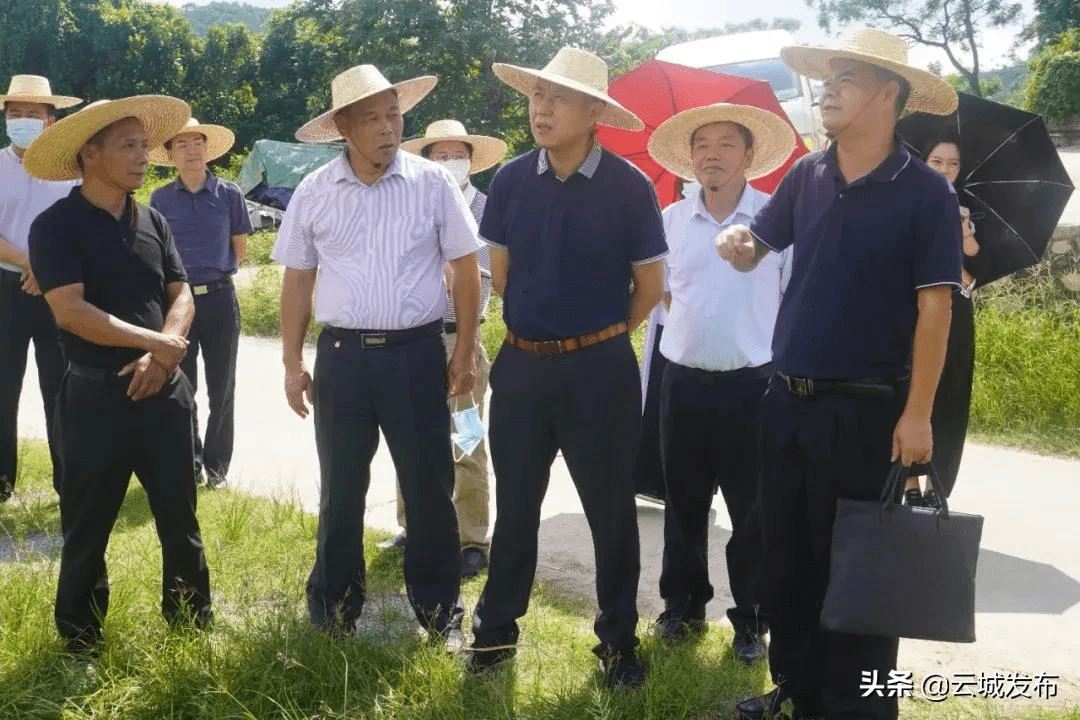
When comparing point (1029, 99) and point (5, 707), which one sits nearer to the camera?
point (5, 707)

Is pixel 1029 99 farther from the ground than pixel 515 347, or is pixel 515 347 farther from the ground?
pixel 1029 99

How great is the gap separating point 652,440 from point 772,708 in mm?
1972

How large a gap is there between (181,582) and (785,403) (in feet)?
7.31

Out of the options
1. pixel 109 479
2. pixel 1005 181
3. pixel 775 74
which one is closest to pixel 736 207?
pixel 1005 181

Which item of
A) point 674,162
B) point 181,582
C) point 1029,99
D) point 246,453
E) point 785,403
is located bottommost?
point 246,453

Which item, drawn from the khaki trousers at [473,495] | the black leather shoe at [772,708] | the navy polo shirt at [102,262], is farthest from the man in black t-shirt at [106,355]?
the black leather shoe at [772,708]

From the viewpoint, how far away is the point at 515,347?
151 inches

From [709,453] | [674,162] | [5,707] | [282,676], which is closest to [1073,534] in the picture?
[709,453]

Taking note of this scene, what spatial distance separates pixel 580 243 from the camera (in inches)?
145

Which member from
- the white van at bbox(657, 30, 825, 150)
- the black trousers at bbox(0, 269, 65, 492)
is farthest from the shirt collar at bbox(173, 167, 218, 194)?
the white van at bbox(657, 30, 825, 150)

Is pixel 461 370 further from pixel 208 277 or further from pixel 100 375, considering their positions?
pixel 208 277

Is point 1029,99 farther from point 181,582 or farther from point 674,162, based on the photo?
point 181,582

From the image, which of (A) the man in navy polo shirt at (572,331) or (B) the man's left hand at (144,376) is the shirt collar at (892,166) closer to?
(A) the man in navy polo shirt at (572,331)

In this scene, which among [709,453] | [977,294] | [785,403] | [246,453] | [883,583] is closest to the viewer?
→ [883,583]
